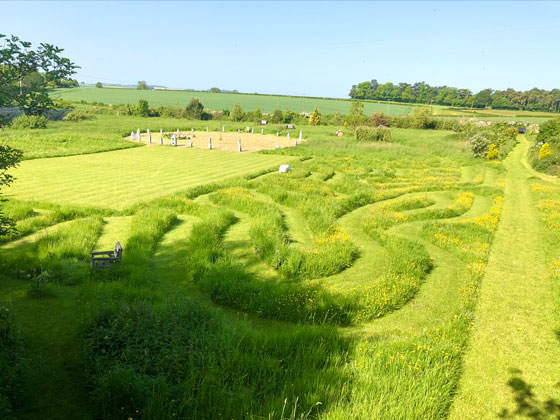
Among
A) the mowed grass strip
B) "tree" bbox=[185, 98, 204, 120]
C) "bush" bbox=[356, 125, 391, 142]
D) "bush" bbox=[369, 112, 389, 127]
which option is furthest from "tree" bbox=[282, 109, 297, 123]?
the mowed grass strip

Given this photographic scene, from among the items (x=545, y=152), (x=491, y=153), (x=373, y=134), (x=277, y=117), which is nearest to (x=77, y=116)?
(x=277, y=117)

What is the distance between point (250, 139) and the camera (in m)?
56.9

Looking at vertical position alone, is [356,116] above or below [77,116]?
above

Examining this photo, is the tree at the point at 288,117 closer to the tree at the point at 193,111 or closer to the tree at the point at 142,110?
the tree at the point at 193,111

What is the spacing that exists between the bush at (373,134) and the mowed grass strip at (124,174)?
1014 inches

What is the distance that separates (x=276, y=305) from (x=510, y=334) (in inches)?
255

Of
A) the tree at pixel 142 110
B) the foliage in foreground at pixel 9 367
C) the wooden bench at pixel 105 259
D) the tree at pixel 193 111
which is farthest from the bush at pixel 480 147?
the tree at pixel 142 110

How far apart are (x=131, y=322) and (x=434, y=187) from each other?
27037mm

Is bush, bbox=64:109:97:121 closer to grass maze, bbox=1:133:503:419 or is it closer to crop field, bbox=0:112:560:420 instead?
crop field, bbox=0:112:560:420

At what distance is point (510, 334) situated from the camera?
928 centimetres

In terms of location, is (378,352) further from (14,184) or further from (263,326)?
(14,184)

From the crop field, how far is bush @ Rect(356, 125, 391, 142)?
3861cm

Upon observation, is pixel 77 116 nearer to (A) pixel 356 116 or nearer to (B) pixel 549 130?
(A) pixel 356 116

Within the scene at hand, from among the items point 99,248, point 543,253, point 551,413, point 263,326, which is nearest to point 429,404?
point 551,413
